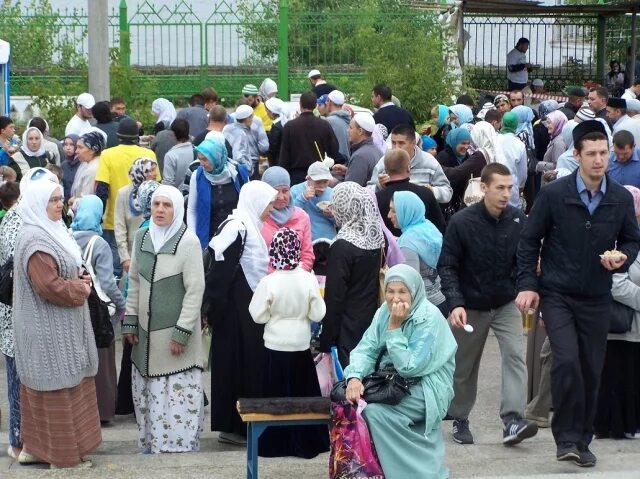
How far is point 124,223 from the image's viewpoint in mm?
10078

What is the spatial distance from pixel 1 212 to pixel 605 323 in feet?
15.4

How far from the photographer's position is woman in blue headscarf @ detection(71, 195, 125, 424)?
27.3 feet

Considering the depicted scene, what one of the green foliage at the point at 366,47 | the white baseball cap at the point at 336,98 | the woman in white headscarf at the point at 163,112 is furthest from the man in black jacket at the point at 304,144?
the green foliage at the point at 366,47

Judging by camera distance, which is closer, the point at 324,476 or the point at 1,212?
the point at 324,476

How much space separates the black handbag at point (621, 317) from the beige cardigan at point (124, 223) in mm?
4003

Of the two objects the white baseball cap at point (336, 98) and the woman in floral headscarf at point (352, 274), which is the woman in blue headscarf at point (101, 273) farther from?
the white baseball cap at point (336, 98)

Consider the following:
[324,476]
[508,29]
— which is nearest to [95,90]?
[324,476]

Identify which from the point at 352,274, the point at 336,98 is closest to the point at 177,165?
the point at 336,98

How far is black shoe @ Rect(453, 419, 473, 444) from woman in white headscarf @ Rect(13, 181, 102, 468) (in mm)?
2342

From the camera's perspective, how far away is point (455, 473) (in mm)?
7137

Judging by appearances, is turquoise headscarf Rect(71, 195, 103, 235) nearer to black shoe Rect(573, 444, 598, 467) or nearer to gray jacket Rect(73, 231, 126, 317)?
gray jacket Rect(73, 231, 126, 317)

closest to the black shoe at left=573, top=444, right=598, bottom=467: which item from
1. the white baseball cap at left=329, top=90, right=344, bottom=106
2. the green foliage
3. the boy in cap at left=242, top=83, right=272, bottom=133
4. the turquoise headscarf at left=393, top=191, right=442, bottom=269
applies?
the turquoise headscarf at left=393, top=191, right=442, bottom=269

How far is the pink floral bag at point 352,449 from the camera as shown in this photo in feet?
21.3

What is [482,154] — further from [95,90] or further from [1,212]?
[95,90]
